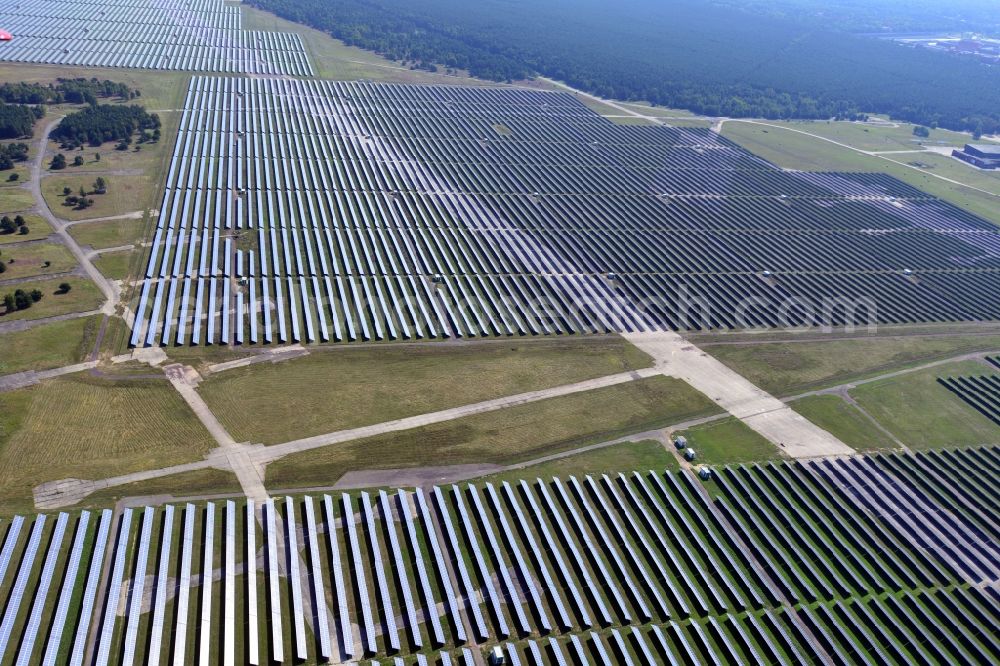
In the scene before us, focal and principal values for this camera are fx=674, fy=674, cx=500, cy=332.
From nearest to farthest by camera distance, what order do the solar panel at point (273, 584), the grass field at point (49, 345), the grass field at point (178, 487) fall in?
1. the solar panel at point (273, 584)
2. the grass field at point (178, 487)
3. the grass field at point (49, 345)

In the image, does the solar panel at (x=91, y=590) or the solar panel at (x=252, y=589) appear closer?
the solar panel at (x=91, y=590)

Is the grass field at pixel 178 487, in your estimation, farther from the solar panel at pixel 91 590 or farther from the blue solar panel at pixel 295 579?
the blue solar panel at pixel 295 579

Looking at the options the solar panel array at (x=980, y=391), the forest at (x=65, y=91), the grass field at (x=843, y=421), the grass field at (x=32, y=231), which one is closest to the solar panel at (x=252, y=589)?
the grass field at (x=843, y=421)

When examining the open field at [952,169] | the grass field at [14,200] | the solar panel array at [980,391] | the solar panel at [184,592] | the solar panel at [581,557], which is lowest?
the solar panel at [184,592]

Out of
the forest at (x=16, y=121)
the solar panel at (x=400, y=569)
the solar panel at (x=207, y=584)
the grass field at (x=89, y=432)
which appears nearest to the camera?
the solar panel at (x=207, y=584)

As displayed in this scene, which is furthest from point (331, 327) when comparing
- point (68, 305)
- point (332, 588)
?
point (332, 588)

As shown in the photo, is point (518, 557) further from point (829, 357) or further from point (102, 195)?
point (102, 195)

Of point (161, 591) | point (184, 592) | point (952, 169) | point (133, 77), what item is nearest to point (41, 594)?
point (161, 591)
